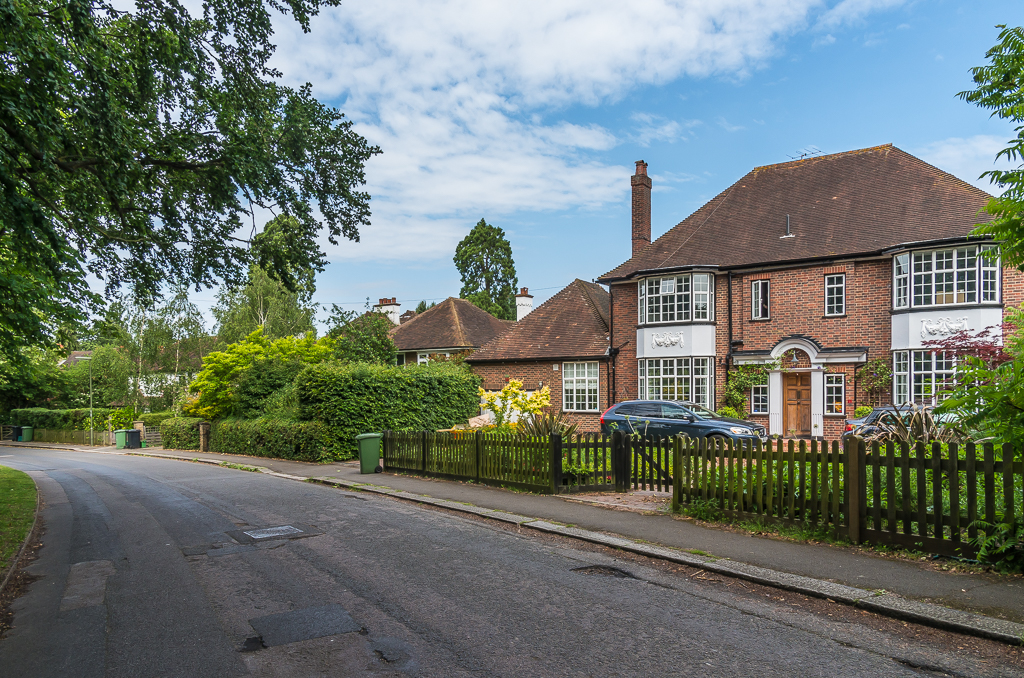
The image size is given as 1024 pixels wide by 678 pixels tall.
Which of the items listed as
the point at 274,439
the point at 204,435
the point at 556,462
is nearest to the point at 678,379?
the point at 274,439

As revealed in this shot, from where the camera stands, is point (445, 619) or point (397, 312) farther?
point (397, 312)

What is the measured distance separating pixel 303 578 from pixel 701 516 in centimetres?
523

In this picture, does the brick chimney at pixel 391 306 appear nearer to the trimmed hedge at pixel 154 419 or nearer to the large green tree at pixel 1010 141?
Result: the trimmed hedge at pixel 154 419

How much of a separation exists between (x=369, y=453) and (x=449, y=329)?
23.6 metres

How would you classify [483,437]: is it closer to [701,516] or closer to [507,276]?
[701,516]

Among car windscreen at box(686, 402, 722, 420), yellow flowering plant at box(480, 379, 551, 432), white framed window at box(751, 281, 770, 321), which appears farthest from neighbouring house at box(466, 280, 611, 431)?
yellow flowering plant at box(480, 379, 551, 432)

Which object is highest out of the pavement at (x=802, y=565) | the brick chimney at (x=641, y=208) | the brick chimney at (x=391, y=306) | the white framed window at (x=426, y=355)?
the brick chimney at (x=641, y=208)

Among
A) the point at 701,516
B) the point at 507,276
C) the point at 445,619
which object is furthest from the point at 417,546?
the point at 507,276

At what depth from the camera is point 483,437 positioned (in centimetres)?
1379

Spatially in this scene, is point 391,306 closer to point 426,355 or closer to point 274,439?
point 426,355

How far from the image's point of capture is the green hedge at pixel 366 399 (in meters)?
20.4

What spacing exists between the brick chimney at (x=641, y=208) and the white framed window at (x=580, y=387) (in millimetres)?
6524

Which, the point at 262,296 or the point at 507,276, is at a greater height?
the point at 507,276

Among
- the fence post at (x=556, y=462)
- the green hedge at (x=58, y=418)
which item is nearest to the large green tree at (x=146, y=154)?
the fence post at (x=556, y=462)
